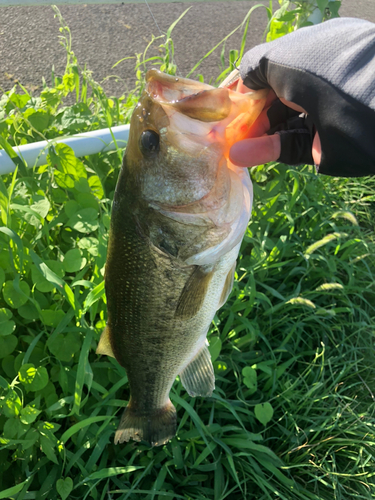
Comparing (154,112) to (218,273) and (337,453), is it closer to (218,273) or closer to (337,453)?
(218,273)

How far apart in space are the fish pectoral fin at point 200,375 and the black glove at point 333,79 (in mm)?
925

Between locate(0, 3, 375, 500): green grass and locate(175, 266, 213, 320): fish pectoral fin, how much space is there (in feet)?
2.04

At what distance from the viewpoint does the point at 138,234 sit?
4.17 feet

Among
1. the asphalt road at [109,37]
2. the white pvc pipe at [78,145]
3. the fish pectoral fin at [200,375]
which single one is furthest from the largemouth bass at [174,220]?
the asphalt road at [109,37]

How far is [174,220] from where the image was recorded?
4.00 feet

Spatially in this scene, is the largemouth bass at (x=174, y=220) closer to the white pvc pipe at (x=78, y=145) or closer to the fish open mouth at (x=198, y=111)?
the fish open mouth at (x=198, y=111)

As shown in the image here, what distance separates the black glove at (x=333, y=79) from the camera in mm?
1111

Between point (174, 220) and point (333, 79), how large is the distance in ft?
2.03

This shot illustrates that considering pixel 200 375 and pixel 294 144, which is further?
pixel 200 375

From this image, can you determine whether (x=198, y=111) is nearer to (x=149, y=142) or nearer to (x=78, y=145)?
(x=149, y=142)

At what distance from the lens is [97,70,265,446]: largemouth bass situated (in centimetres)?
112

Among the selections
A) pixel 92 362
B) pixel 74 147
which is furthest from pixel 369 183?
pixel 92 362

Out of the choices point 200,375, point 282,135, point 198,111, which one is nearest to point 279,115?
point 282,135

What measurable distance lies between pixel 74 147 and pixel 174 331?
1258mm
